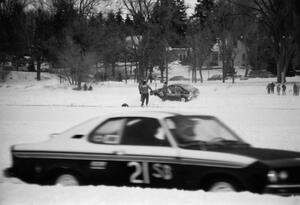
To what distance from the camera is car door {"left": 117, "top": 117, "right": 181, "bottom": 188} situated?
5883 mm

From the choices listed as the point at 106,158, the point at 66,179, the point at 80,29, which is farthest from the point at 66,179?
the point at 80,29

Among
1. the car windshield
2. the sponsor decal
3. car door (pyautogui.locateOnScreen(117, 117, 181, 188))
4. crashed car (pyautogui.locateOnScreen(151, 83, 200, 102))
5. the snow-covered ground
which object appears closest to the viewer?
the snow-covered ground

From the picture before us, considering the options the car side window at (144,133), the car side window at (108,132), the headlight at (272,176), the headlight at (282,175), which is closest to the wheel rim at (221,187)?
the headlight at (272,176)

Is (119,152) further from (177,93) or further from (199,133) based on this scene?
(177,93)

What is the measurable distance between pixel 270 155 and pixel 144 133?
1598 millimetres

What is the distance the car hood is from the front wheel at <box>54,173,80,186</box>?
1.89 metres

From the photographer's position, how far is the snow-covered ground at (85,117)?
5.26 meters

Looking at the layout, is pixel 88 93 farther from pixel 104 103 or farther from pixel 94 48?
pixel 104 103

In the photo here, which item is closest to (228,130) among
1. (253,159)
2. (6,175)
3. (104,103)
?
(253,159)

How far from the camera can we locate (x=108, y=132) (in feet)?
20.8

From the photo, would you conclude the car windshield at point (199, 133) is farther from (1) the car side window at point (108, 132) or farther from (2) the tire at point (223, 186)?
(1) the car side window at point (108, 132)

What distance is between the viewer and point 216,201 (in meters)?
5.04

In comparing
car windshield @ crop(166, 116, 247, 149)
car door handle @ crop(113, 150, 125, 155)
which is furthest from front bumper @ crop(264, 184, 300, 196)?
car door handle @ crop(113, 150, 125, 155)

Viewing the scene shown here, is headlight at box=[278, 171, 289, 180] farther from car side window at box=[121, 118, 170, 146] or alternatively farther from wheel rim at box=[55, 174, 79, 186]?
wheel rim at box=[55, 174, 79, 186]
